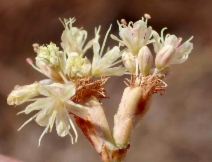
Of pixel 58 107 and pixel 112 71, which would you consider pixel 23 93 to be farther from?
pixel 112 71

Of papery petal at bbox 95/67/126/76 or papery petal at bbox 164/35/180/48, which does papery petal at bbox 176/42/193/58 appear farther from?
papery petal at bbox 95/67/126/76

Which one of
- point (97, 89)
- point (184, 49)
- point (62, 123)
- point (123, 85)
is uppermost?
point (123, 85)

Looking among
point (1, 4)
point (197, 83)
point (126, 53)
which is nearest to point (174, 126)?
point (197, 83)

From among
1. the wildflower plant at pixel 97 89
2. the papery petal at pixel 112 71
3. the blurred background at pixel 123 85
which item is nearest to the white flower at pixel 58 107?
the wildflower plant at pixel 97 89

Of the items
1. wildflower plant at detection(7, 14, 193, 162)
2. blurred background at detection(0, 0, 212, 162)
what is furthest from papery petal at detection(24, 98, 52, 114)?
blurred background at detection(0, 0, 212, 162)

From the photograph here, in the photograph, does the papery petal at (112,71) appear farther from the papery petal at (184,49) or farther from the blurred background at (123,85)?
the blurred background at (123,85)

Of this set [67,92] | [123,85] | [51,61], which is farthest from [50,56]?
[123,85]
